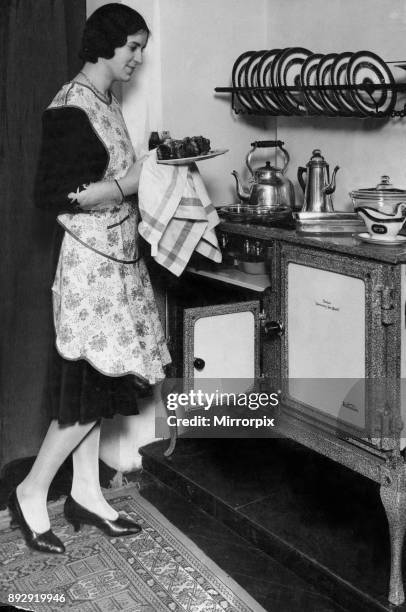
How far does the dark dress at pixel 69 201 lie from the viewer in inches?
91.3

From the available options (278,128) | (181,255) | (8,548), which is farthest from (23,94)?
(8,548)

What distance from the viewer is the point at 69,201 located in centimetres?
233

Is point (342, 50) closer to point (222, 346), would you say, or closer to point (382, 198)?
point (382, 198)

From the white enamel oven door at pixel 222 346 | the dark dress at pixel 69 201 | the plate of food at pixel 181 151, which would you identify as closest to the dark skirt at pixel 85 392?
the dark dress at pixel 69 201

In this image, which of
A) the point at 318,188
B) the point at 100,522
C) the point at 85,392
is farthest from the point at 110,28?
the point at 100,522

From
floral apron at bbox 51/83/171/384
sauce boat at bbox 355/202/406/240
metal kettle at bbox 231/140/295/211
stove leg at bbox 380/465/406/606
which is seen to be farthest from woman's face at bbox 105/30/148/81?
stove leg at bbox 380/465/406/606

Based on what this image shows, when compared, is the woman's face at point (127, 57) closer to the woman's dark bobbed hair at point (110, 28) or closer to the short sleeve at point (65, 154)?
the woman's dark bobbed hair at point (110, 28)

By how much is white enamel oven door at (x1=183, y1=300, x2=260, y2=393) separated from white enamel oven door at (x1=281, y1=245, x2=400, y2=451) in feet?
0.61

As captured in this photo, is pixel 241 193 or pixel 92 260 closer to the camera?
pixel 92 260

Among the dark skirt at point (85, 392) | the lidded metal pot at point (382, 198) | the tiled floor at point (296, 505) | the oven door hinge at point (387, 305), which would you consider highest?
the lidded metal pot at point (382, 198)

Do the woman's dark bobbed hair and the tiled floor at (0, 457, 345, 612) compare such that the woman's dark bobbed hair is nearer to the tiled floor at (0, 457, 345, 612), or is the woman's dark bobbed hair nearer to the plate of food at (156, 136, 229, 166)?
the plate of food at (156, 136, 229, 166)

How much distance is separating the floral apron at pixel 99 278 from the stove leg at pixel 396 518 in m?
0.83

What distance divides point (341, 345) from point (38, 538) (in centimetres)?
116

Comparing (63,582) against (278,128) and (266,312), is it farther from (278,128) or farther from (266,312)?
(278,128)
